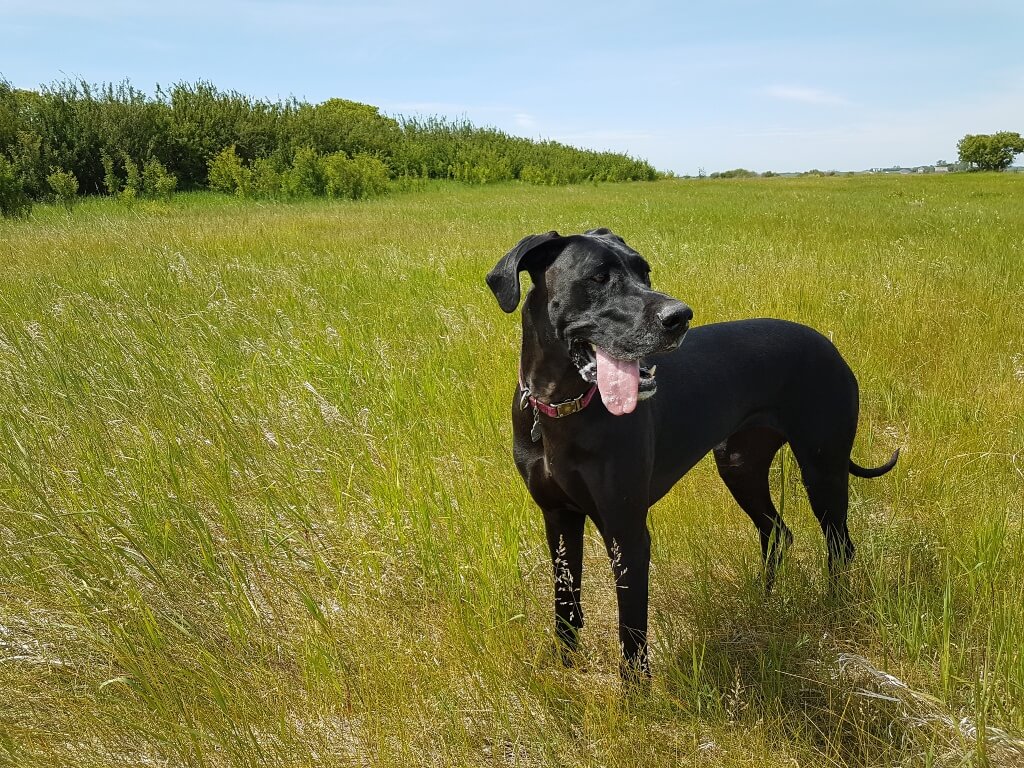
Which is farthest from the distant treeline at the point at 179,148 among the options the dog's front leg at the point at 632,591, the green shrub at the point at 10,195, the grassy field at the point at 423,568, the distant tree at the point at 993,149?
the distant tree at the point at 993,149

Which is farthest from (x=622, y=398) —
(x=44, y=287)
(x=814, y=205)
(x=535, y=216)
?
(x=814, y=205)

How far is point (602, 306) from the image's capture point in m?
2.14

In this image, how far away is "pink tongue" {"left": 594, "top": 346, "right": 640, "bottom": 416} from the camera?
78.7 inches

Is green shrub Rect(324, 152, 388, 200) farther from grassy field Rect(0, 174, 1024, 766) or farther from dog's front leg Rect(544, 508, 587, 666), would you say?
dog's front leg Rect(544, 508, 587, 666)

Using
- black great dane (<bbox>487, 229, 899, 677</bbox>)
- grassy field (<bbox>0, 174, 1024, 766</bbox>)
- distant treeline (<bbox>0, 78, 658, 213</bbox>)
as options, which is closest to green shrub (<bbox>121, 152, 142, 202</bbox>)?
distant treeline (<bbox>0, 78, 658, 213</bbox>)

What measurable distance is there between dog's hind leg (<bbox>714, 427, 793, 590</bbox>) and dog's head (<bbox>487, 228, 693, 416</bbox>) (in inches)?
43.7

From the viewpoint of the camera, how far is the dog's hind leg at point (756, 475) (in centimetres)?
300

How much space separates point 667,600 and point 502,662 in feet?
2.79

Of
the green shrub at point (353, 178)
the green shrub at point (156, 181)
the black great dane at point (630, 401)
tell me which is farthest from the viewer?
the green shrub at point (353, 178)

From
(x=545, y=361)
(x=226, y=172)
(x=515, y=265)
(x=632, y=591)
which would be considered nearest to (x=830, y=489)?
(x=632, y=591)

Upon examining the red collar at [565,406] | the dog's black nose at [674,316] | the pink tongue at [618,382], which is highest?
the dog's black nose at [674,316]

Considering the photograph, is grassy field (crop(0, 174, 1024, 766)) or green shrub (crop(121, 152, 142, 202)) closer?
grassy field (crop(0, 174, 1024, 766))

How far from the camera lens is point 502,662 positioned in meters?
2.17

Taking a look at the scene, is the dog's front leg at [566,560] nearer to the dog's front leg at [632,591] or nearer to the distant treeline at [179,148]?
the dog's front leg at [632,591]
